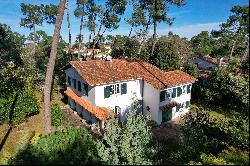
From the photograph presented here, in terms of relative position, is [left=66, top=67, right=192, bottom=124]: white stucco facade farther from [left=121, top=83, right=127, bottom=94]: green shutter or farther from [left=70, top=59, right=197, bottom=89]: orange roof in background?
[left=70, top=59, right=197, bottom=89]: orange roof in background

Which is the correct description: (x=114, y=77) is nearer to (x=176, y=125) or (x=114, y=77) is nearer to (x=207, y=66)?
(x=176, y=125)

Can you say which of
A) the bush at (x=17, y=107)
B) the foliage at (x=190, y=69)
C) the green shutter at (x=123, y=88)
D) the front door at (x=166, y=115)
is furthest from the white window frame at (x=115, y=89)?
the foliage at (x=190, y=69)

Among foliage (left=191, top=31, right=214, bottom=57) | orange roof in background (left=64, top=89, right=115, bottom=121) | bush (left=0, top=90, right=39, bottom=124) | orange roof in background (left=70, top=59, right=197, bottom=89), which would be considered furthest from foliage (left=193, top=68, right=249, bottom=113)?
foliage (left=191, top=31, right=214, bottom=57)

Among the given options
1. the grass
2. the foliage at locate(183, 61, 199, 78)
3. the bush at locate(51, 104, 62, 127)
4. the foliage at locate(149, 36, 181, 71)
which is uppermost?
the foliage at locate(149, 36, 181, 71)

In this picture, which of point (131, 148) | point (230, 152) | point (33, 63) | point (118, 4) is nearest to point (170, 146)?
point (230, 152)

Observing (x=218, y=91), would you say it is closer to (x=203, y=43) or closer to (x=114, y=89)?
(x=114, y=89)
